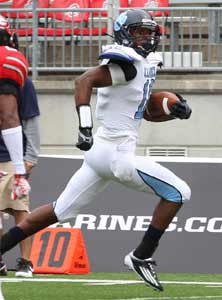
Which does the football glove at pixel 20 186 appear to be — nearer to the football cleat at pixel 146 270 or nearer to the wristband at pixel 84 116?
the wristband at pixel 84 116

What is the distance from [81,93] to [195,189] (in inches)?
151

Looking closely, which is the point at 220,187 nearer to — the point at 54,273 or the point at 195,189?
the point at 195,189

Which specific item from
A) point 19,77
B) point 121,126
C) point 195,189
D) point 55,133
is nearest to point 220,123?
point 55,133

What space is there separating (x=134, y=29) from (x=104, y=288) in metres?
1.74

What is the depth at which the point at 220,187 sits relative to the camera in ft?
38.6

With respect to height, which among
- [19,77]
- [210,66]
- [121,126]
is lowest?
[210,66]

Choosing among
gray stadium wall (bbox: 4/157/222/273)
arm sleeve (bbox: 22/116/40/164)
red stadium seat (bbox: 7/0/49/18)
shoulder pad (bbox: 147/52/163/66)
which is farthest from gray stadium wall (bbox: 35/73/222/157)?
shoulder pad (bbox: 147/52/163/66)

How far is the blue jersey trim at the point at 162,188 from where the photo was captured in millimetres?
8406

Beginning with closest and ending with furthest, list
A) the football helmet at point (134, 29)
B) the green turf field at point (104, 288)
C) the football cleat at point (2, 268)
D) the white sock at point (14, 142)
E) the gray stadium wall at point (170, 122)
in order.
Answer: the white sock at point (14, 142) < the green turf field at point (104, 288) < the football helmet at point (134, 29) < the football cleat at point (2, 268) < the gray stadium wall at point (170, 122)

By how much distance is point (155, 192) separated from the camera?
27.8ft

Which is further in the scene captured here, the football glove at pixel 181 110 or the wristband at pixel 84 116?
the football glove at pixel 181 110

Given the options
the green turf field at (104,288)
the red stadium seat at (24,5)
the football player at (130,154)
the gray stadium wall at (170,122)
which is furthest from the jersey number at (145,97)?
the red stadium seat at (24,5)

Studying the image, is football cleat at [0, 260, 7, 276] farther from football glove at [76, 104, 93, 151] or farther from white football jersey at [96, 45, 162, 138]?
football glove at [76, 104, 93, 151]

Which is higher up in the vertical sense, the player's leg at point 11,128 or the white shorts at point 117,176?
the player's leg at point 11,128
